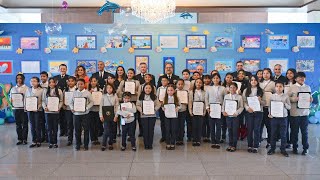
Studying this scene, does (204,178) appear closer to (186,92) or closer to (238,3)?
(186,92)

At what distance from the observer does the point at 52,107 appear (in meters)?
5.95

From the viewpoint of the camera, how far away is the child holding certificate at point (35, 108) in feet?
19.6

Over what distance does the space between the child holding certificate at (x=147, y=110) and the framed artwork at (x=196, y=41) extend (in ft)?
11.7

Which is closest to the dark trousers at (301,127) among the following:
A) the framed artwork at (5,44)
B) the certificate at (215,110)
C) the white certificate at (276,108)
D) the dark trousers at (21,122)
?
the white certificate at (276,108)

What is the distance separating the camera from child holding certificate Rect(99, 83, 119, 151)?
228 inches

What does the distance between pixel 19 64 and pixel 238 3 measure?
596 centimetres

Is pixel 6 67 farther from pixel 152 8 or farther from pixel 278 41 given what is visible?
pixel 278 41

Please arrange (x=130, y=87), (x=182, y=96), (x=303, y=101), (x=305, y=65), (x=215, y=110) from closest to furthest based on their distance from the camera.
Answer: (x=303, y=101) < (x=215, y=110) < (x=182, y=96) < (x=130, y=87) < (x=305, y=65)

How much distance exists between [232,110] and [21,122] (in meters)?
3.75

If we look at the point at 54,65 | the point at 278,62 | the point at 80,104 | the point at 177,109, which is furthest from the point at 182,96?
the point at 54,65

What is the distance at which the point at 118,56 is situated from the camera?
9.23 meters

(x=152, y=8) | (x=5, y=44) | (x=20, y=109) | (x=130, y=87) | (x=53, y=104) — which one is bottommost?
(x=20, y=109)

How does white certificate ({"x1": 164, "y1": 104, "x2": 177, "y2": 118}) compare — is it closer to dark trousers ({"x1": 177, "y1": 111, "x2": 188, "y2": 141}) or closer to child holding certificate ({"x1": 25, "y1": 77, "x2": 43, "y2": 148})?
dark trousers ({"x1": 177, "y1": 111, "x2": 188, "y2": 141})

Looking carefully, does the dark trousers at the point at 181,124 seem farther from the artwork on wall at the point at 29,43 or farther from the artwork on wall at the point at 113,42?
the artwork on wall at the point at 29,43
